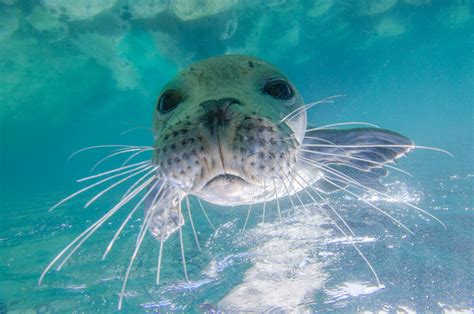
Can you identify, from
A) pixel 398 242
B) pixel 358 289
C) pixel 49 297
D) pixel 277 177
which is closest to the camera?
pixel 277 177

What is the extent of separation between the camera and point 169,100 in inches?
106

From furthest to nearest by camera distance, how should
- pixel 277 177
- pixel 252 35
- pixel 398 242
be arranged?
pixel 252 35
pixel 398 242
pixel 277 177

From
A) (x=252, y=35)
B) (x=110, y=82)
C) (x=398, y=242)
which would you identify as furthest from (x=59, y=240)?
(x=110, y=82)

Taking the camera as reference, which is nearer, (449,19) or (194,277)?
(194,277)

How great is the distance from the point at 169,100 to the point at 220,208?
4446mm

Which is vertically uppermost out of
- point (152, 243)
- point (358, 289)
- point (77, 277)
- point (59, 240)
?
point (59, 240)

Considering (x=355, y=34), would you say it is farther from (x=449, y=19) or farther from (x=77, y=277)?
(x=77, y=277)

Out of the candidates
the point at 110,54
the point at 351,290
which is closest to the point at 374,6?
the point at 110,54

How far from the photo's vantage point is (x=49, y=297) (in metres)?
4.68

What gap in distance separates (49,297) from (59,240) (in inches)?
90.5

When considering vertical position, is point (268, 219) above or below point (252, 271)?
above

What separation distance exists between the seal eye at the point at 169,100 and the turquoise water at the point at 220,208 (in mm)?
1146

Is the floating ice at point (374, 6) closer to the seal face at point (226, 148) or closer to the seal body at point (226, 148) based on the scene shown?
the seal body at point (226, 148)

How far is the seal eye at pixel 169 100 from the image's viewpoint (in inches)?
104
